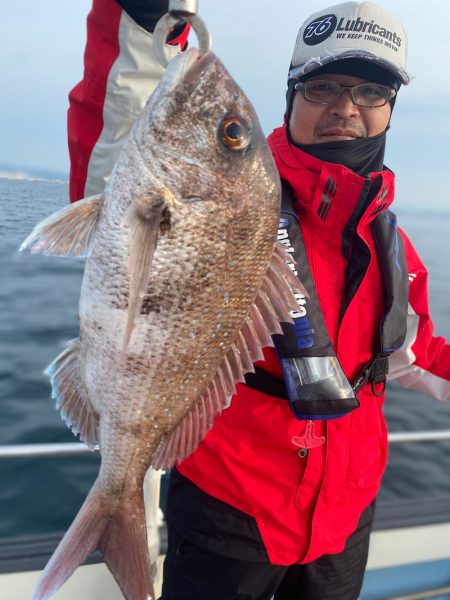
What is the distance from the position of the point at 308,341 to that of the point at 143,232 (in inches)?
34.6

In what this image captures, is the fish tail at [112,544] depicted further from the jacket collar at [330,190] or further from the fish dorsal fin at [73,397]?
the jacket collar at [330,190]

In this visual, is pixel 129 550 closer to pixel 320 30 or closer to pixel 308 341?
pixel 308 341

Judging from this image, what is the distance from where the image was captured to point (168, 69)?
1.44 meters

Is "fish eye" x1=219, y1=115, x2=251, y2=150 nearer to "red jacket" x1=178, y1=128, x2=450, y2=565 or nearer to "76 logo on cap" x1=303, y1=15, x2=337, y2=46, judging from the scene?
"red jacket" x1=178, y1=128, x2=450, y2=565

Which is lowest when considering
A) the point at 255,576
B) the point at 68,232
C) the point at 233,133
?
the point at 255,576

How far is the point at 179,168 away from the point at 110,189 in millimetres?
227

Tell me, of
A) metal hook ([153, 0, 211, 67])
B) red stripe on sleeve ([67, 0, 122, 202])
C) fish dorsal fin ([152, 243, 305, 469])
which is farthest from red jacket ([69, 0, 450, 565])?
metal hook ([153, 0, 211, 67])

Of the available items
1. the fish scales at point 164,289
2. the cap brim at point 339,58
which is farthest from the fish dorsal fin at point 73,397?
the cap brim at point 339,58

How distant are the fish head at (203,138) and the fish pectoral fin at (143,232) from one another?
7 centimetres

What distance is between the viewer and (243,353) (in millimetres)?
1638

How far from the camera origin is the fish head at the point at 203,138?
4.78 ft

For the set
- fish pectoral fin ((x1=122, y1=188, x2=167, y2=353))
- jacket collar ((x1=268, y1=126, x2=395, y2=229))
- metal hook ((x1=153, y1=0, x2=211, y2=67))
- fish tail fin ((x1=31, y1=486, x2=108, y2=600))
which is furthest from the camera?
jacket collar ((x1=268, y1=126, x2=395, y2=229))

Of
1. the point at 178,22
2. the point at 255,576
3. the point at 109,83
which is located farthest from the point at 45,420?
the point at 178,22

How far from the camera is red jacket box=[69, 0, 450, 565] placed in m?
1.92
